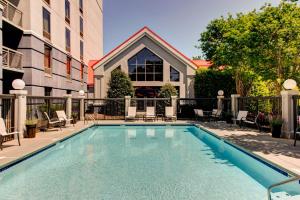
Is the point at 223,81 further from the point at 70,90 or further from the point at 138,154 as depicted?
the point at 138,154

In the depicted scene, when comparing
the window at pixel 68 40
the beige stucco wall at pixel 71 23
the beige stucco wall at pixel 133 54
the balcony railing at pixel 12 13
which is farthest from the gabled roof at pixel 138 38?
the balcony railing at pixel 12 13

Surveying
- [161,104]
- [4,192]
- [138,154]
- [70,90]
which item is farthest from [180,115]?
[4,192]

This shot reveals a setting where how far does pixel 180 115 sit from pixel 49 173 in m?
17.2

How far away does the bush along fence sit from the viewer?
37.3ft

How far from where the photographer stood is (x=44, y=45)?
1972 cm

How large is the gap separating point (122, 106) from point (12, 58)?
1101 centimetres

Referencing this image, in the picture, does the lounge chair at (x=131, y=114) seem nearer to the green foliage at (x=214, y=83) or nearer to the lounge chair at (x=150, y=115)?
the lounge chair at (x=150, y=115)

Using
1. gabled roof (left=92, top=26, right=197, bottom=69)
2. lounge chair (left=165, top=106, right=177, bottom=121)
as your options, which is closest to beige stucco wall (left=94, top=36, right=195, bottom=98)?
gabled roof (left=92, top=26, right=197, bottom=69)

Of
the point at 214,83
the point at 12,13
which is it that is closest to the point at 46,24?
the point at 12,13

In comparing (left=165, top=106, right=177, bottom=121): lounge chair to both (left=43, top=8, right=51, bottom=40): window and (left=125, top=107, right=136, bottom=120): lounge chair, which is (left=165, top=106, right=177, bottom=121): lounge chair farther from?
(left=43, top=8, right=51, bottom=40): window

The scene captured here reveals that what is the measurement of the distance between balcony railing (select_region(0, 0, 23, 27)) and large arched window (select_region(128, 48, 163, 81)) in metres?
13.8

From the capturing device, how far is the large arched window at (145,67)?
2933cm

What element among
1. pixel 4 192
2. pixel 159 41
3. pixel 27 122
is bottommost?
pixel 4 192

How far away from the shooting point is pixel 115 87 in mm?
25438
